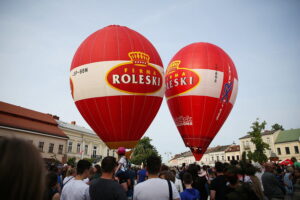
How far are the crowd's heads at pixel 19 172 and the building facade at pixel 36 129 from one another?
31.7m

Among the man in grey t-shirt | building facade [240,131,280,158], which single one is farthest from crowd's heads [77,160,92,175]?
building facade [240,131,280,158]

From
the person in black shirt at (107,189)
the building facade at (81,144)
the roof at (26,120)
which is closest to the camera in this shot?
the person in black shirt at (107,189)

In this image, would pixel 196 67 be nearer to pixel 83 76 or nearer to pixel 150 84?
pixel 150 84

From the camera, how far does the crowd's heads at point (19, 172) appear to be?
1271 mm

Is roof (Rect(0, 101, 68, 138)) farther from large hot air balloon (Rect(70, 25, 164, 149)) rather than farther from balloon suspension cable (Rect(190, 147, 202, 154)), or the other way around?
balloon suspension cable (Rect(190, 147, 202, 154))

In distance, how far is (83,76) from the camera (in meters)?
11.5

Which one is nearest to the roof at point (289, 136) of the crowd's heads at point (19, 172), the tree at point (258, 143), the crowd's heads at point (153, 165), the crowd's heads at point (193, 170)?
the tree at point (258, 143)

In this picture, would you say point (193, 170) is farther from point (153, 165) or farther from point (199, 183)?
point (153, 165)

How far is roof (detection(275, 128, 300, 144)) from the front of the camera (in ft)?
167

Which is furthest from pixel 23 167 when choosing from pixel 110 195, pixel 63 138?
pixel 63 138

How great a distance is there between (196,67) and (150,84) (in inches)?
214

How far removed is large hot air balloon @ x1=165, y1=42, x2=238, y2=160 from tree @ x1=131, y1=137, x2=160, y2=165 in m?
49.3

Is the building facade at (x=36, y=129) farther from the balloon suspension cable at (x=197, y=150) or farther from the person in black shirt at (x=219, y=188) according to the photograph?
the person in black shirt at (x=219, y=188)

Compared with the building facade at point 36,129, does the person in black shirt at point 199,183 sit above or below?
below
